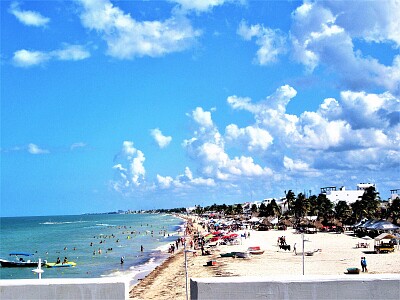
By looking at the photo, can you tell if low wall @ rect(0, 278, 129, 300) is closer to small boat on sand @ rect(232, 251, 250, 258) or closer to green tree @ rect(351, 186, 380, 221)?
small boat on sand @ rect(232, 251, 250, 258)

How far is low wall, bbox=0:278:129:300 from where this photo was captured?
403 centimetres

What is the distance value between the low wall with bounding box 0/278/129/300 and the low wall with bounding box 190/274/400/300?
2.21 feet

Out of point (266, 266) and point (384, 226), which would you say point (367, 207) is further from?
point (266, 266)

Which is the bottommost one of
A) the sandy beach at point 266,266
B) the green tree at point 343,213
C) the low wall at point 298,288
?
the sandy beach at point 266,266

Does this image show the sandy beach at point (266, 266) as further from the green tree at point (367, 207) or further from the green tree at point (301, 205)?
the green tree at point (301, 205)

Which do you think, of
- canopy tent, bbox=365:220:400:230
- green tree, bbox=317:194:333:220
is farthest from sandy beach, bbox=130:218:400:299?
green tree, bbox=317:194:333:220

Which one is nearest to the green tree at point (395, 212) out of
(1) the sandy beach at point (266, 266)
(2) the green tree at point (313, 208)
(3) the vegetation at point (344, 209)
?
(3) the vegetation at point (344, 209)

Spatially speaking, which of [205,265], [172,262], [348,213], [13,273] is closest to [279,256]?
[205,265]

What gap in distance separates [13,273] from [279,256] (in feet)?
76.3

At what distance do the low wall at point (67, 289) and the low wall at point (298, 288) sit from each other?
674 mm

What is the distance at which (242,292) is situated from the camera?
13.1 feet

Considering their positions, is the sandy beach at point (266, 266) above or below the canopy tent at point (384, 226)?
below

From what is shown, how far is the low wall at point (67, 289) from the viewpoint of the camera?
159 inches

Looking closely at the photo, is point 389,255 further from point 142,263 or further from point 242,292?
point 242,292
